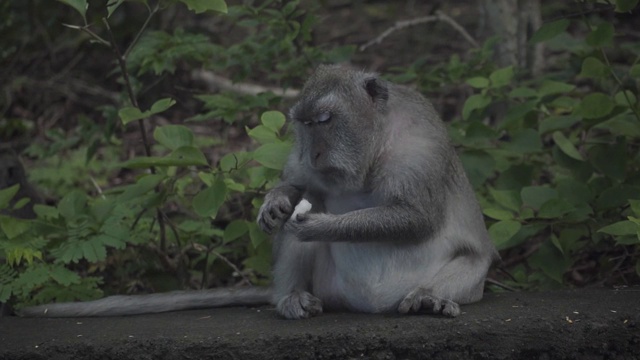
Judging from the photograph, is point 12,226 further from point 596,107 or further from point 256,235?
point 596,107

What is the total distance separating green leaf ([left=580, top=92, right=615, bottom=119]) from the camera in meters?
6.18

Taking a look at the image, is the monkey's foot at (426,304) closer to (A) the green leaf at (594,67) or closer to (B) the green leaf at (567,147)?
(B) the green leaf at (567,147)

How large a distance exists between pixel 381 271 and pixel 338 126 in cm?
81

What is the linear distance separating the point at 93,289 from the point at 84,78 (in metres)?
5.93

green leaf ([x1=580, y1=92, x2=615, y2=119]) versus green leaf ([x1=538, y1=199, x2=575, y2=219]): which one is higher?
green leaf ([x1=580, y1=92, x2=615, y2=119])

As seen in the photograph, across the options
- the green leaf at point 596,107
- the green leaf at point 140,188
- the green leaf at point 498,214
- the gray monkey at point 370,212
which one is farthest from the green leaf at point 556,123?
the green leaf at point 140,188

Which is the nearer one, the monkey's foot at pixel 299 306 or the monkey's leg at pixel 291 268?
the monkey's foot at pixel 299 306

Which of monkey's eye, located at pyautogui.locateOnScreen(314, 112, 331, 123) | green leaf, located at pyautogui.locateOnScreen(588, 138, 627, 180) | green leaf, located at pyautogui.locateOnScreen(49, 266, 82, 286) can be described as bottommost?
green leaf, located at pyautogui.locateOnScreen(49, 266, 82, 286)

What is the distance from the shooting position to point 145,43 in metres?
7.07

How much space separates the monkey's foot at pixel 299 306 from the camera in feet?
17.0

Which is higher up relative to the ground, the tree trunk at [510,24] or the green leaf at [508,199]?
the tree trunk at [510,24]

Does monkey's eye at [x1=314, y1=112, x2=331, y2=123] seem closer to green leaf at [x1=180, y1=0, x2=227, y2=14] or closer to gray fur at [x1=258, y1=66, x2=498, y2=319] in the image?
gray fur at [x1=258, y1=66, x2=498, y2=319]

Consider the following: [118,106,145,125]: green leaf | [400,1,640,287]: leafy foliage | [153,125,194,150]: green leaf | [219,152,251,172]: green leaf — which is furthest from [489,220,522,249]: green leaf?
[118,106,145,125]: green leaf

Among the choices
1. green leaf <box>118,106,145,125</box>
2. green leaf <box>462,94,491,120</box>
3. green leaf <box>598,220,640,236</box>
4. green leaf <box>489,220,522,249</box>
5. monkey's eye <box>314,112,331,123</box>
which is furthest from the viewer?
green leaf <box>462,94,491,120</box>
